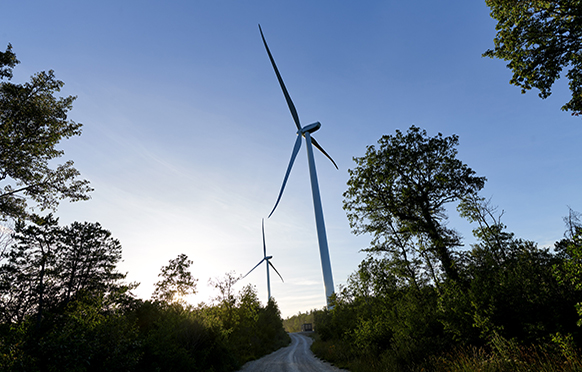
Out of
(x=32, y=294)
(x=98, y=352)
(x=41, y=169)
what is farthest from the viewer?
(x=32, y=294)

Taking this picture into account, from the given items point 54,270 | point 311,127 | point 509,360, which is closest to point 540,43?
point 509,360

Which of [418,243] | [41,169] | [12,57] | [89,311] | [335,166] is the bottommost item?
[89,311]

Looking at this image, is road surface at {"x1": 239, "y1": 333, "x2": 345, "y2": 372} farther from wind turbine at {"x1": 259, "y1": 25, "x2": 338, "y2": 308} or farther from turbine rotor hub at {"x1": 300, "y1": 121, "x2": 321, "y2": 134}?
turbine rotor hub at {"x1": 300, "y1": 121, "x2": 321, "y2": 134}

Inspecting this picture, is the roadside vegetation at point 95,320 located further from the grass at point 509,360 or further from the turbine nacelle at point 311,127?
the turbine nacelle at point 311,127

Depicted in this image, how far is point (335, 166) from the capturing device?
43.4 meters

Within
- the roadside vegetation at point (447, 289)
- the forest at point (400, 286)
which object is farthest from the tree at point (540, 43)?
the roadside vegetation at point (447, 289)

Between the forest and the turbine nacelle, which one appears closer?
the forest

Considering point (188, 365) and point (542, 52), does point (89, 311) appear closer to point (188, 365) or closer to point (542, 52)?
point (188, 365)

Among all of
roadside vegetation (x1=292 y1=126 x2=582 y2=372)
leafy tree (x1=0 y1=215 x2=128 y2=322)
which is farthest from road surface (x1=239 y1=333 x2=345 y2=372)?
leafy tree (x1=0 y1=215 x2=128 y2=322)

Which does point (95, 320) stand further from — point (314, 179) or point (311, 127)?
point (311, 127)

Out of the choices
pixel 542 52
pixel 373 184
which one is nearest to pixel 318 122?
pixel 373 184

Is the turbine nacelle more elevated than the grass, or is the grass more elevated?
the turbine nacelle

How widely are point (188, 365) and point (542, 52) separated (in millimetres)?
24649

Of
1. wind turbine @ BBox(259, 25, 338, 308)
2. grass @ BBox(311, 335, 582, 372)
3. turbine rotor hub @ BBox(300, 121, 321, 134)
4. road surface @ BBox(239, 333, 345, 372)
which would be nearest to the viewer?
grass @ BBox(311, 335, 582, 372)
